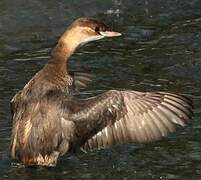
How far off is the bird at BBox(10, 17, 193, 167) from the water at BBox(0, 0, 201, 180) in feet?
1.18

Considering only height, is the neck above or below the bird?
above

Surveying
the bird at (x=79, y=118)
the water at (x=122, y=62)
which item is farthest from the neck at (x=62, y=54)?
the water at (x=122, y=62)

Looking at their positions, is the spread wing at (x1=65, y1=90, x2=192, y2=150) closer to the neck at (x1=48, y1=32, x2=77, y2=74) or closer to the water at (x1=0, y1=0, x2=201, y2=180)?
the water at (x1=0, y1=0, x2=201, y2=180)

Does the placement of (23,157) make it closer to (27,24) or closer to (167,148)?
(167,148)

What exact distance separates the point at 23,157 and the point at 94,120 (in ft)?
3.18

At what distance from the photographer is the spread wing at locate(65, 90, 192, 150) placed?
10672mm

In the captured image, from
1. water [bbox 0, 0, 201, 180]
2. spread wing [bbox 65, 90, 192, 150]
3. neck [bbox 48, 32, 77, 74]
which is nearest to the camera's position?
spread wing [bbox 65, 90, 192, 150]

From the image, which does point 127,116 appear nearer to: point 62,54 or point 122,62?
point 62,54

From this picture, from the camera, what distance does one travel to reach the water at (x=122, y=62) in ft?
37.8

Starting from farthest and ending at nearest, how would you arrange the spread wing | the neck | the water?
the neck, the water, the spread wing

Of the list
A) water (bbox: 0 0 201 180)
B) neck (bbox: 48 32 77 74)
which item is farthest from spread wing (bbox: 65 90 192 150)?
neck (bbox: 48 32 77 74)

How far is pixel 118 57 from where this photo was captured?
15.2 m

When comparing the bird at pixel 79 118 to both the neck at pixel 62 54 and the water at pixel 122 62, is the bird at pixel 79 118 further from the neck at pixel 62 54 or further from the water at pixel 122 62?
the water at pixel 122 62

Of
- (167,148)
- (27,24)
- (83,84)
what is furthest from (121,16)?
(167,148)
